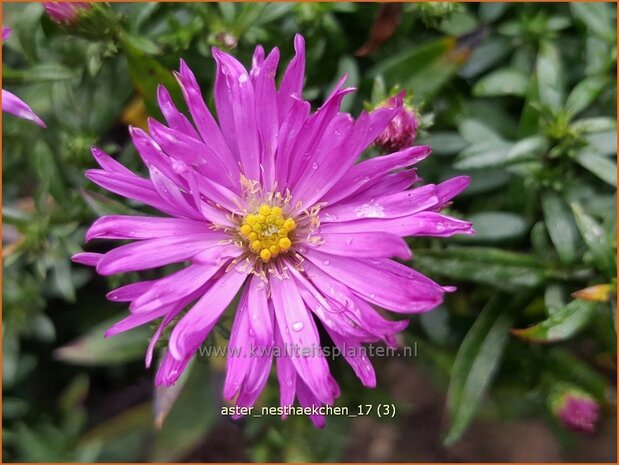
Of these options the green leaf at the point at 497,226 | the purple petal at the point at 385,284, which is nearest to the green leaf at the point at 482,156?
the green leaf at the point at 497,226

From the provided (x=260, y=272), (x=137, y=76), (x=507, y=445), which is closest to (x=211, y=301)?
(x=260, y=272)

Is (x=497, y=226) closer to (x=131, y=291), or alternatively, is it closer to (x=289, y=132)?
(x=289, y=132)

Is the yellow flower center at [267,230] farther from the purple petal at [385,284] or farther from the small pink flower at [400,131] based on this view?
the small pink flower at [400,131]

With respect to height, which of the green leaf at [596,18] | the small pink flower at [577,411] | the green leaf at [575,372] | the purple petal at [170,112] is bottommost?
the small pink flower at [577,411]

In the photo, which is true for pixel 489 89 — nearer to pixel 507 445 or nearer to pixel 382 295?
pixel 382 295

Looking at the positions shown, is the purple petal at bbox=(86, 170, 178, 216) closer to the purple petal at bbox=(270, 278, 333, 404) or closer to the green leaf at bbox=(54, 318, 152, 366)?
the purple petal at bbox=(270, 278, 333, 404)

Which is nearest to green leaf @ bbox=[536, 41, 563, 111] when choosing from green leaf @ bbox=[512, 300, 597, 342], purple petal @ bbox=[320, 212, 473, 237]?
green leaf @ bbox=[512, 300, 597, 342]
